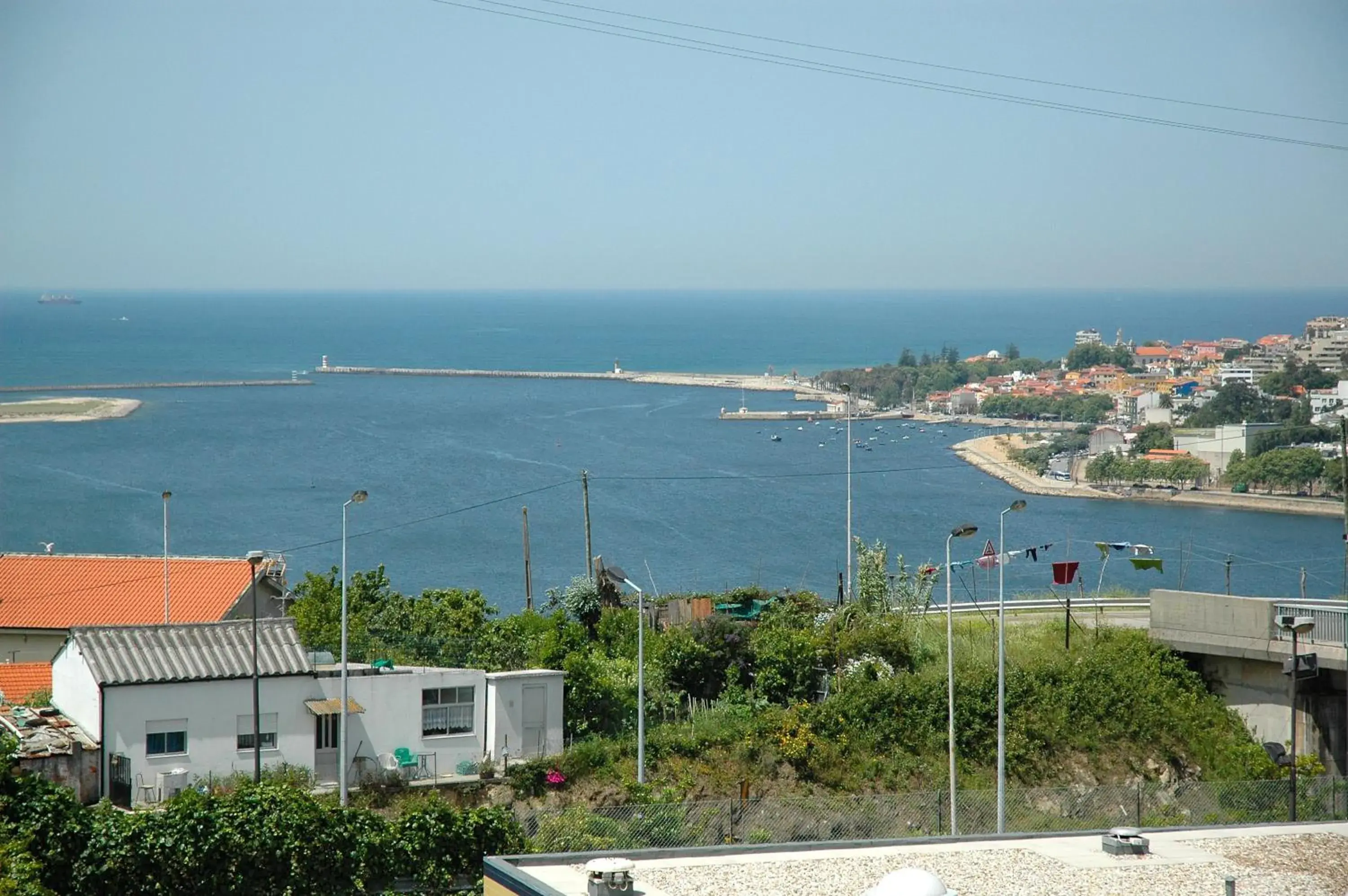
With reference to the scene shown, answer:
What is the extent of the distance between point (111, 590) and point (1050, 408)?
297ft

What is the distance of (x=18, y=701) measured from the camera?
18547 mm

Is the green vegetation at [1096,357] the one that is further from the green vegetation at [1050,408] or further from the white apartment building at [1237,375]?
the green vegetation at [1050,408]

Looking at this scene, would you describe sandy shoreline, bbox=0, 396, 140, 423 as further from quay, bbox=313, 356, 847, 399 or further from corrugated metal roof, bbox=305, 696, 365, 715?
corrugated metal roof, bbox=305, 696, 365, 715

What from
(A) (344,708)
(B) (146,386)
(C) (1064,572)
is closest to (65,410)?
(B) (146,386)

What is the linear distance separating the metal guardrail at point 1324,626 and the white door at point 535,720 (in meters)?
9.22

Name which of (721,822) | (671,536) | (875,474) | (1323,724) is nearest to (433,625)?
(721,822)

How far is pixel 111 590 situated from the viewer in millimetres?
25688

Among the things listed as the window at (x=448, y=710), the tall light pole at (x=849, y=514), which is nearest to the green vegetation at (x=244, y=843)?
the window at (x=448, y=710)

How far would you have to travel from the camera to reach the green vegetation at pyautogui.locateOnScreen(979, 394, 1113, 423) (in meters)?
104

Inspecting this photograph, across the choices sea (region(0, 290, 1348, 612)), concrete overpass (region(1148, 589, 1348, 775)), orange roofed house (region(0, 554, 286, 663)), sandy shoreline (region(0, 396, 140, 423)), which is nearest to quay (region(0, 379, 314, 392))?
sea (region(0, 290, 1348, 612))

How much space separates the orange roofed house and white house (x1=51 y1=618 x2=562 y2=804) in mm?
5540

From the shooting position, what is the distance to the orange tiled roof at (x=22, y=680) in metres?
18.9

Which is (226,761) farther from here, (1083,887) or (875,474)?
(875,474)

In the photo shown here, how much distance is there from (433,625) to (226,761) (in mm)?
7634
